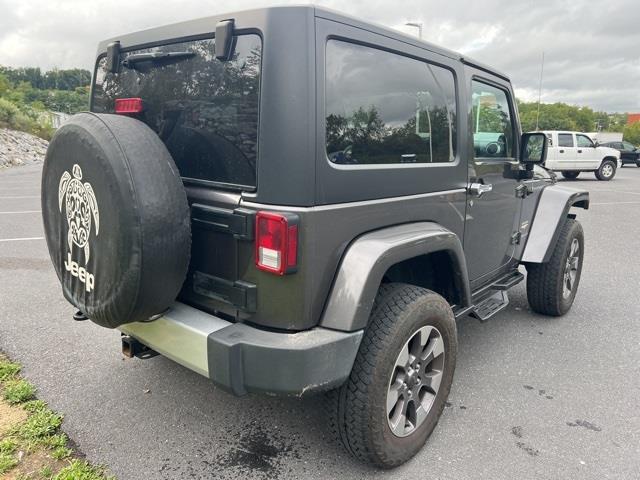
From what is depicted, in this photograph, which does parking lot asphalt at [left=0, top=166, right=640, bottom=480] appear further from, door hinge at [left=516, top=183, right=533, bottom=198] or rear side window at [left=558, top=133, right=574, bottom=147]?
rear side window at [left=558, top=133, right=574, bottom=147]

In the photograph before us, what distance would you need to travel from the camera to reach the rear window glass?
195cm

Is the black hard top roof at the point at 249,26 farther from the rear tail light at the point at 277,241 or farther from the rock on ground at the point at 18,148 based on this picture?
the rock on ground at the point at 18,148

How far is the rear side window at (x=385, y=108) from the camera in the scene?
2.01 metres

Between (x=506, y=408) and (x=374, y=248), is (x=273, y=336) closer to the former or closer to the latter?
(x=374, y=248)

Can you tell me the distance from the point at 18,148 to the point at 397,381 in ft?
86.2

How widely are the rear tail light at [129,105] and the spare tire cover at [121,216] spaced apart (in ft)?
1.02

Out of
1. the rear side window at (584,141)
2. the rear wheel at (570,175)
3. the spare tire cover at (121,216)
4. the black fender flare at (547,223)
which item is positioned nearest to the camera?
the spare tire cover at (121,216)

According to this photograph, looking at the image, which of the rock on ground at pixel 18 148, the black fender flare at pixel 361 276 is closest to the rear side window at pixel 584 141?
the black fender flare at pixel 361 276

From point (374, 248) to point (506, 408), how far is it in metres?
1.47

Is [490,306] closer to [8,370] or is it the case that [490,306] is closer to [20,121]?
[8,370]

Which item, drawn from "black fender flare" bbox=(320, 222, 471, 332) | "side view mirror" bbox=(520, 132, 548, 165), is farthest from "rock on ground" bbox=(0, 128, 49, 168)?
"black fender flare" bbox=(320, 222, 471, 332)

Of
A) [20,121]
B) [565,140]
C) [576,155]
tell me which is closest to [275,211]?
[565,140]

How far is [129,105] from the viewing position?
2.33 m

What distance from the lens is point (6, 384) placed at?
112 inches
